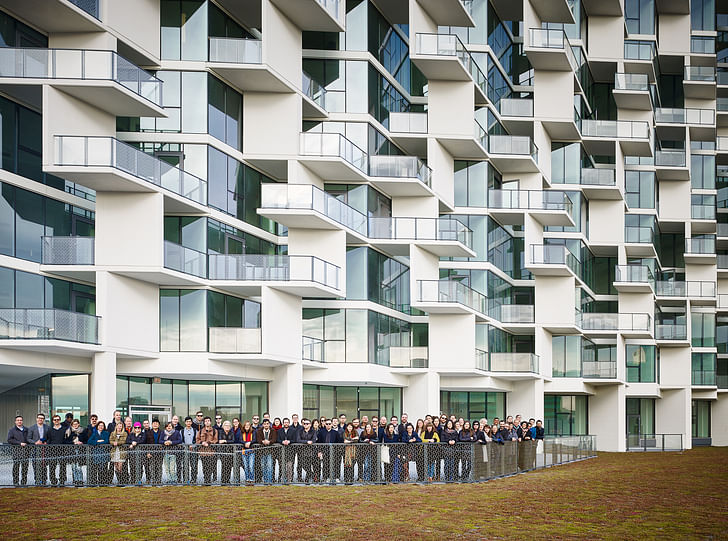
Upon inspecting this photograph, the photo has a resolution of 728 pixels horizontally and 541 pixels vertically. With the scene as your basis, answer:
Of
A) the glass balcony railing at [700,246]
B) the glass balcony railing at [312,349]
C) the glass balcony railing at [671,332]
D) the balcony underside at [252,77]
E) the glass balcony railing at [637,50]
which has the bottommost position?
the glass balcony railing at [312,349]

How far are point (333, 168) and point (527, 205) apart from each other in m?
17.3

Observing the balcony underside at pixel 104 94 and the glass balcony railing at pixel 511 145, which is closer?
the balcony underside at pixel 104 94

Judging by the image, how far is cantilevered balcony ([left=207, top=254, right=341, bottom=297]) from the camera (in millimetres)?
39781

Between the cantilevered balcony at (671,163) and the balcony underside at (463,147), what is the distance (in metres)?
22.6

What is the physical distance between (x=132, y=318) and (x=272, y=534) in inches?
795

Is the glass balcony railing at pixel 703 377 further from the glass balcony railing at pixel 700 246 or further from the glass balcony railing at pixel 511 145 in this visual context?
the glass balcony railing at pixel 511 145

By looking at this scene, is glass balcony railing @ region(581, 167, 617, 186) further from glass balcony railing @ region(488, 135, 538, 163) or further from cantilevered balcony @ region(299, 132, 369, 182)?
cantilevered balcony @ region(299, 132, 369, 182)

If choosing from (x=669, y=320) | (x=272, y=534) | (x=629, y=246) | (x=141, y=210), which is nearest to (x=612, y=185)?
(x=629, y=246)

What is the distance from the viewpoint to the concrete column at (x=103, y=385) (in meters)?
34.2

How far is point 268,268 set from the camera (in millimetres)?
41219

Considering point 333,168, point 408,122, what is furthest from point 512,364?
point 333,168

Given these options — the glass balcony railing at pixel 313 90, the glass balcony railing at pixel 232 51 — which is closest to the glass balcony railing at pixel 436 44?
the glass balcony railing at pixel 313 90

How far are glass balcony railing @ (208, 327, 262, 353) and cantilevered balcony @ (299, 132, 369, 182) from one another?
24.5 feet

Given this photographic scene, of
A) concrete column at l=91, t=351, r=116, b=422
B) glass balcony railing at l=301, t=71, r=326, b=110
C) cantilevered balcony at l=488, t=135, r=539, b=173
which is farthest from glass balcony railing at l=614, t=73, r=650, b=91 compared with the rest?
concrete column at l=91, t=351, r=116, b=422
